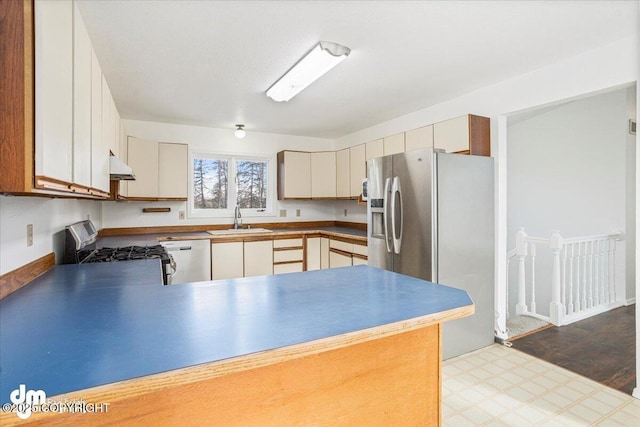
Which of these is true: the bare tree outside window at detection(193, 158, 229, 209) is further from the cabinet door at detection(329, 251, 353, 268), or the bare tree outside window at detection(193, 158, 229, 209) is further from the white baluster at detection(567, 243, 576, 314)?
the white baluster at detection(567, 243, 576, 314)

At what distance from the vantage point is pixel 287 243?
4.38 meters

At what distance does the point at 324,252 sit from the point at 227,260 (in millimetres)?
1298

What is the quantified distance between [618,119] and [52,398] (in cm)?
559

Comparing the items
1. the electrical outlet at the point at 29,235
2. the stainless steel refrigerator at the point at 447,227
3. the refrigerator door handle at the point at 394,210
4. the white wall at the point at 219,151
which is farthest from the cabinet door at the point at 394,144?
the electrical outlet at the point at 29,235

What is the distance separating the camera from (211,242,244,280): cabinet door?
3.94m

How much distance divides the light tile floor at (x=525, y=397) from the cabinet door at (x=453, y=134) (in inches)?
72.2

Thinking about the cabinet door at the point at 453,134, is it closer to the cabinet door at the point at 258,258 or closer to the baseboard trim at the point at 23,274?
the cabinet door at the point at 258,258

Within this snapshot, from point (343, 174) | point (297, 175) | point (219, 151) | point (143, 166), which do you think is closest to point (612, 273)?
point (343, 174)

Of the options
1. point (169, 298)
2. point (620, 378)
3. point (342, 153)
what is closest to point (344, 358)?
point (169, 298)

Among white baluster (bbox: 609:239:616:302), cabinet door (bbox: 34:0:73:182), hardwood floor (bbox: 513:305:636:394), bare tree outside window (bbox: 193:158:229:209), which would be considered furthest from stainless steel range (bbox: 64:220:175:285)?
white baluster (bbox: 609:239:616:302)

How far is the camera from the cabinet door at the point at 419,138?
3.30 metres

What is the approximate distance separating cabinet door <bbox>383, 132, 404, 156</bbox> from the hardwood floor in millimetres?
2207

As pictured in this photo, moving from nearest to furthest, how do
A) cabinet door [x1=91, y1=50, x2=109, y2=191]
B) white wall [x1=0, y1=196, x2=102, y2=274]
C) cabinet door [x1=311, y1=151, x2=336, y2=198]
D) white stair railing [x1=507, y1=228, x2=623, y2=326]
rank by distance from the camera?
white wall [x1=0, y1=196, x2=102, y2=274], cabinet door [x1=91, y1=50, x2=109, y2=191], white stair railing [x1=507, y1=228, x2=623, y2=326], cabinet door [x1=311, y1=151, x2=336, y2=198]

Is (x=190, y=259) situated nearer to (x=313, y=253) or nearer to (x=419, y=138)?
(x=313, y=253)
